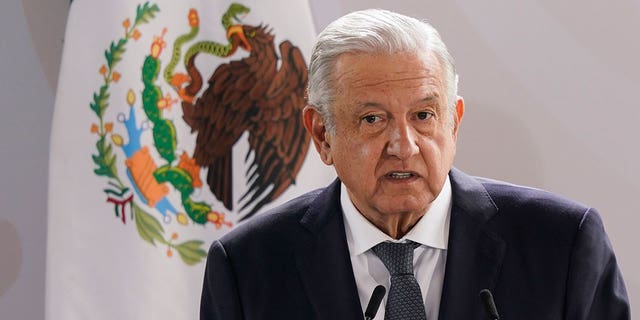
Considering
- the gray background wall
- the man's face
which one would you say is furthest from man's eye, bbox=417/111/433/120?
the gray background wall

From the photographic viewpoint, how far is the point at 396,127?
6.58ft

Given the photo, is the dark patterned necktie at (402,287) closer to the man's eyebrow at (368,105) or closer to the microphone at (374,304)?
the microphone at (374,304)

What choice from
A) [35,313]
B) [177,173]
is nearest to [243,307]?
[177,173]

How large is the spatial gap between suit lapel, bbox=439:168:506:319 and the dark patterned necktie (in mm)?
61

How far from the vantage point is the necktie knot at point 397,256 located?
2080 millimetres

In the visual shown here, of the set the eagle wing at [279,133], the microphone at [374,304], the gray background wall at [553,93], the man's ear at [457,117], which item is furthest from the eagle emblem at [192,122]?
the microphone at [374,304]

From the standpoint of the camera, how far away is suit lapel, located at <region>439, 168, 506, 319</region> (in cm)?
203

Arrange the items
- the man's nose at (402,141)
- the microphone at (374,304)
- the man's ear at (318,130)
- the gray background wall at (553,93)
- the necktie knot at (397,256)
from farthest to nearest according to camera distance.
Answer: the gray background wall at (553,93) < the man's ear at (318,130) < the necktie knot at (397,256) < the man's nose at (402,141) < the microphone at (374,304)

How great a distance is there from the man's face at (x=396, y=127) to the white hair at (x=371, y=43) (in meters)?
0.02

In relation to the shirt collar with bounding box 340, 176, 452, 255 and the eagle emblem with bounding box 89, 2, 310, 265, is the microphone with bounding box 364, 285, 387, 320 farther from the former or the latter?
the eagle emblem with bounding box 89, 2, 310, 265

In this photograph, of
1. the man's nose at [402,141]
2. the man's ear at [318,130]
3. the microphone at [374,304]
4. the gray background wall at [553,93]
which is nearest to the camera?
the microphone at [374,304]

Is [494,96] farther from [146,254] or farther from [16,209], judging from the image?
[16,209]

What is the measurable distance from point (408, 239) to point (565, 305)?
342mm

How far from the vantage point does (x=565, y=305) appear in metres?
2.05
